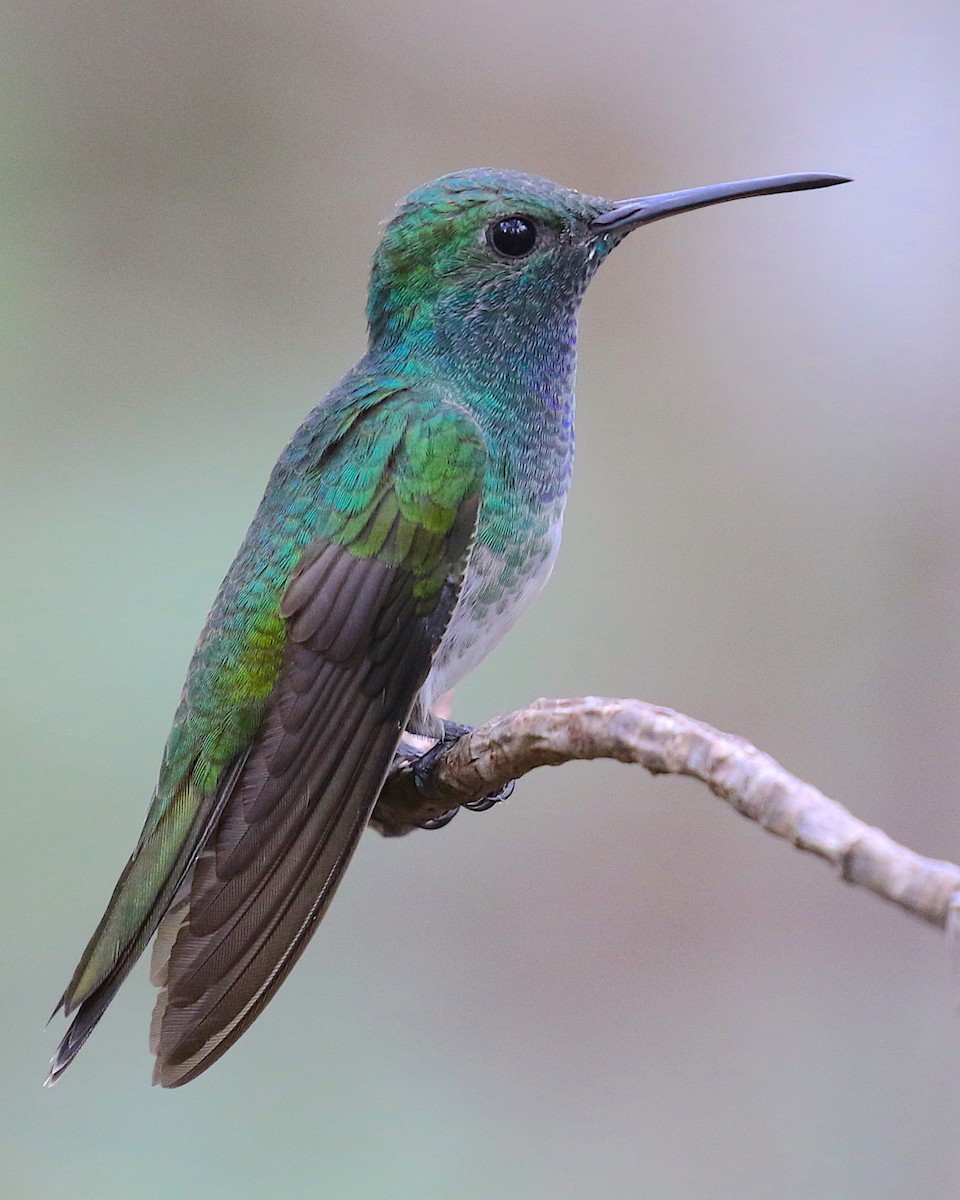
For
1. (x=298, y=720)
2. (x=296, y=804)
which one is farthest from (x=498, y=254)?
(x=296, y=804)

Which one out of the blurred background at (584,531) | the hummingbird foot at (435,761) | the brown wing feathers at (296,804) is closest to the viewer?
the brown wing feathers at (296,804)

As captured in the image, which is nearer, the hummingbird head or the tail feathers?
the tail feathers

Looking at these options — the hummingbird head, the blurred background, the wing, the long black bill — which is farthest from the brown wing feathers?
the blurred background

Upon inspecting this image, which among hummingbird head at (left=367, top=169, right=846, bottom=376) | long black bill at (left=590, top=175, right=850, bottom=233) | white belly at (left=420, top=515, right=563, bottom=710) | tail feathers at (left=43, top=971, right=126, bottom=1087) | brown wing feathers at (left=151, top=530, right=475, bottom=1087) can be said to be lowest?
tail feathers at (left=43, top=971, right=126, bottom=1087)

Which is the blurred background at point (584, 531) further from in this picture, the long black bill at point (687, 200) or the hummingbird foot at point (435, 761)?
the long black bill at point (687, 200)

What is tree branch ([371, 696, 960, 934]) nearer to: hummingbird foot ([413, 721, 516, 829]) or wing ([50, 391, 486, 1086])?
hummingbird foot ([413, 721, 516, 829])

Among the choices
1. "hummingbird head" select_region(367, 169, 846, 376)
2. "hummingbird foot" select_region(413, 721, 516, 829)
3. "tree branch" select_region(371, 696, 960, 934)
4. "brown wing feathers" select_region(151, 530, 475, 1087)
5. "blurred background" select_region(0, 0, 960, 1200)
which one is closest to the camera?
"tree branch" select_region(371, 696, 960, 934)

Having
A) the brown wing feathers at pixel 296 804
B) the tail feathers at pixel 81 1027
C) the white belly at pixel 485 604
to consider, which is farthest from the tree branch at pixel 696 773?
the tail feathers at pixel 81 1027

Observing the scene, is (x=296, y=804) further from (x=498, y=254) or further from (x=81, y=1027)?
(x=498, y=254)
